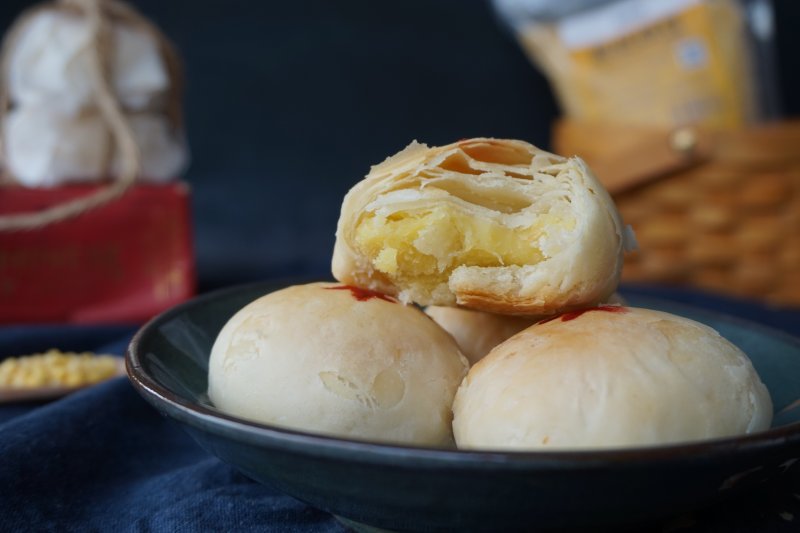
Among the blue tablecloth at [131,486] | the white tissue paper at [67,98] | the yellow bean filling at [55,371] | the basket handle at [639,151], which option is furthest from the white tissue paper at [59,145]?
the basket handle at [639,151]

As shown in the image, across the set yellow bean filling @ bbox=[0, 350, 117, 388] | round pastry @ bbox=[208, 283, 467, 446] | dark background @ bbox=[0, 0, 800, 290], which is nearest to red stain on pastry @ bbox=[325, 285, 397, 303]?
round pastry @ bbox=[208, 283, 467, 446]

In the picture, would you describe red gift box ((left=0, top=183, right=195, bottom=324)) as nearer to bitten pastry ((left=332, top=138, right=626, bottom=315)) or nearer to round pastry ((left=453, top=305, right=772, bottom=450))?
bitten pastry ((left=332, top=138, right=626, bottom=315))

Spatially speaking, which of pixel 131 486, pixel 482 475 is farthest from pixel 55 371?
pixel 482 475

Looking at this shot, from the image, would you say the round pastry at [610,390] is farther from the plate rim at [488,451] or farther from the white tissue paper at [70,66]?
the white tissue paper at [70,66]

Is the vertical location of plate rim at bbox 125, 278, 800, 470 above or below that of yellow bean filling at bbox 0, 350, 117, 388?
above

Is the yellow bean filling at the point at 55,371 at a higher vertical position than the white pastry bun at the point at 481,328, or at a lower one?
lower

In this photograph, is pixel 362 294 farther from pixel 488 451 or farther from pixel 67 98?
pixel 67 98

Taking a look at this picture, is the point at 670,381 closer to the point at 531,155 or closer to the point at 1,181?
the point at 531,155
